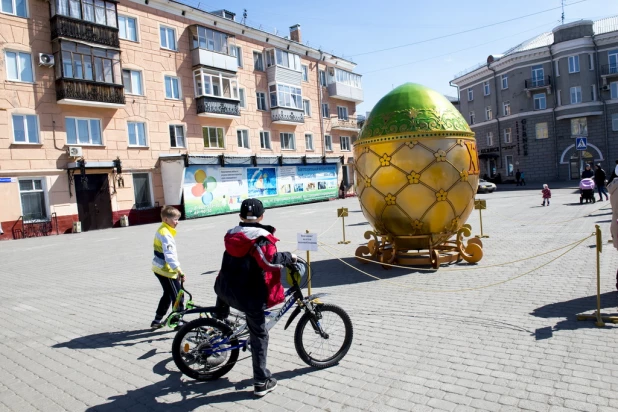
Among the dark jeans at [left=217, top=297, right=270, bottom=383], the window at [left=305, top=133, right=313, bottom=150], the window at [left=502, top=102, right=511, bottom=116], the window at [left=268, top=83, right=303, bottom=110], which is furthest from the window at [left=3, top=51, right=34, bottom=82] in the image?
the window at [left=502, top=102, right=511, bottom=116]

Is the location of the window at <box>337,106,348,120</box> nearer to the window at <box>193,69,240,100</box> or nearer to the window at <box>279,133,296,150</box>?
the window at <box>279,133,296,150</box>

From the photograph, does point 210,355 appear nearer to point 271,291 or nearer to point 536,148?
point 271,291

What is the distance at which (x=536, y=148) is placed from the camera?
137 feet

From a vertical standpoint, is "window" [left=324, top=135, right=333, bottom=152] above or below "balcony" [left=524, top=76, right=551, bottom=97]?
below

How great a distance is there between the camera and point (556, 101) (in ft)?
134

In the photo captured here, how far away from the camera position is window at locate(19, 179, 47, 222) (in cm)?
2100

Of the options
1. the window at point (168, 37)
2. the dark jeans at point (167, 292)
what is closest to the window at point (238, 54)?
the window at point (168, 37)

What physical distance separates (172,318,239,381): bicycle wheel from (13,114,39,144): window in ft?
68.6

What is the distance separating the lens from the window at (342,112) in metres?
41.6

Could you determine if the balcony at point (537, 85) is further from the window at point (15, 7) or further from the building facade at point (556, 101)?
the window at point (15, 7)

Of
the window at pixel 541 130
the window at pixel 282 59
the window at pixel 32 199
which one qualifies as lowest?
the window at pixel 32 199

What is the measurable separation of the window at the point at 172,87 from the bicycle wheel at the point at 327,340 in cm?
2518

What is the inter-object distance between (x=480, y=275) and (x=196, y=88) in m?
24.8

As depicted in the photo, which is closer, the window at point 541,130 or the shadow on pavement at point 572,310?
the shadow on pavement at point 572,310
